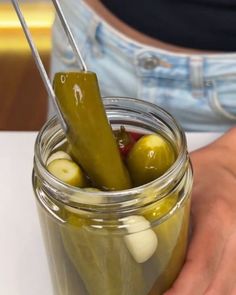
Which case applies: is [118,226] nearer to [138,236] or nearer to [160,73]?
[138,236]

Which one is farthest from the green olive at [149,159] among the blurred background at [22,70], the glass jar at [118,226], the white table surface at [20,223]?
the blurred background at [22,70]

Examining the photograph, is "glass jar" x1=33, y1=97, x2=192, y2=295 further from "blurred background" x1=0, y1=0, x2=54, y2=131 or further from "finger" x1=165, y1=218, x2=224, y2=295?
"blurred background" x1=0, y1=0, x2=54, y2=131

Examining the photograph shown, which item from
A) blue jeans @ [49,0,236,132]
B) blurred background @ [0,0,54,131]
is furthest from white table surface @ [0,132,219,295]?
blurred background @ [0,0,54,131]

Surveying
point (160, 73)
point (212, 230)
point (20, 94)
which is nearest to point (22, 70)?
point (20, 94)

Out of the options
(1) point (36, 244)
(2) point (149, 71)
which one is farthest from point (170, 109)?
(1) point (36, 244)

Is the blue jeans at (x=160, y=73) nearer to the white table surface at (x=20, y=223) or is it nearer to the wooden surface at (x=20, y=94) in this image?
the white table surface at (x=20, y=223)
